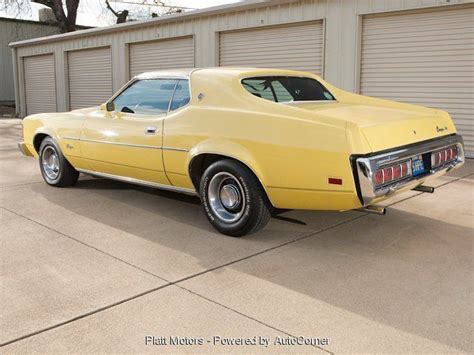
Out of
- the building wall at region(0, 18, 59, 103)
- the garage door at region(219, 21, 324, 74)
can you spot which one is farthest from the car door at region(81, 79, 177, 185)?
the building wall at region(0, 18, 59, 103)

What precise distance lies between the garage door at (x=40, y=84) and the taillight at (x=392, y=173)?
18.2m

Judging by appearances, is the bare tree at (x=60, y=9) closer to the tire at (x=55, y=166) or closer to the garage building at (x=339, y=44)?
the garage building at (x=339, y=44)

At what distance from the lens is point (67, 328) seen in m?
2.87

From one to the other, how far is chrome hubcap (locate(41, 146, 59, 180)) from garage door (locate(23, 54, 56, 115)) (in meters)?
14.4

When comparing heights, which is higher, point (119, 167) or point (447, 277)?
point (119, 167)

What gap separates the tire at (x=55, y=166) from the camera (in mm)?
6418

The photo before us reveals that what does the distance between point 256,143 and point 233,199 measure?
62 centimetres

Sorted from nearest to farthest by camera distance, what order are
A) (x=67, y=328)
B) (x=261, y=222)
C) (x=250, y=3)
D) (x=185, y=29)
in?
(x=67, y=328) < (x=261, y=222) < (x=250, y=3) < (x=185, y=29)

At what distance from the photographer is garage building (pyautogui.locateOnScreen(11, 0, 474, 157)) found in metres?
9.55

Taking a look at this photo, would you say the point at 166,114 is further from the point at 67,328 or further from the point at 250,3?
the point at 250,3

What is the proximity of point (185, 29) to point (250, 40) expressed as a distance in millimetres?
2371

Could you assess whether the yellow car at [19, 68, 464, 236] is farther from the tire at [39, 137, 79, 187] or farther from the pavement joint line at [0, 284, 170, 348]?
the pavement joint line at [0, 284, 170, 348]

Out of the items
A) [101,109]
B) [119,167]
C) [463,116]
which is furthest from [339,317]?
[463,116]

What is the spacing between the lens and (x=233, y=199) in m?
4.57
